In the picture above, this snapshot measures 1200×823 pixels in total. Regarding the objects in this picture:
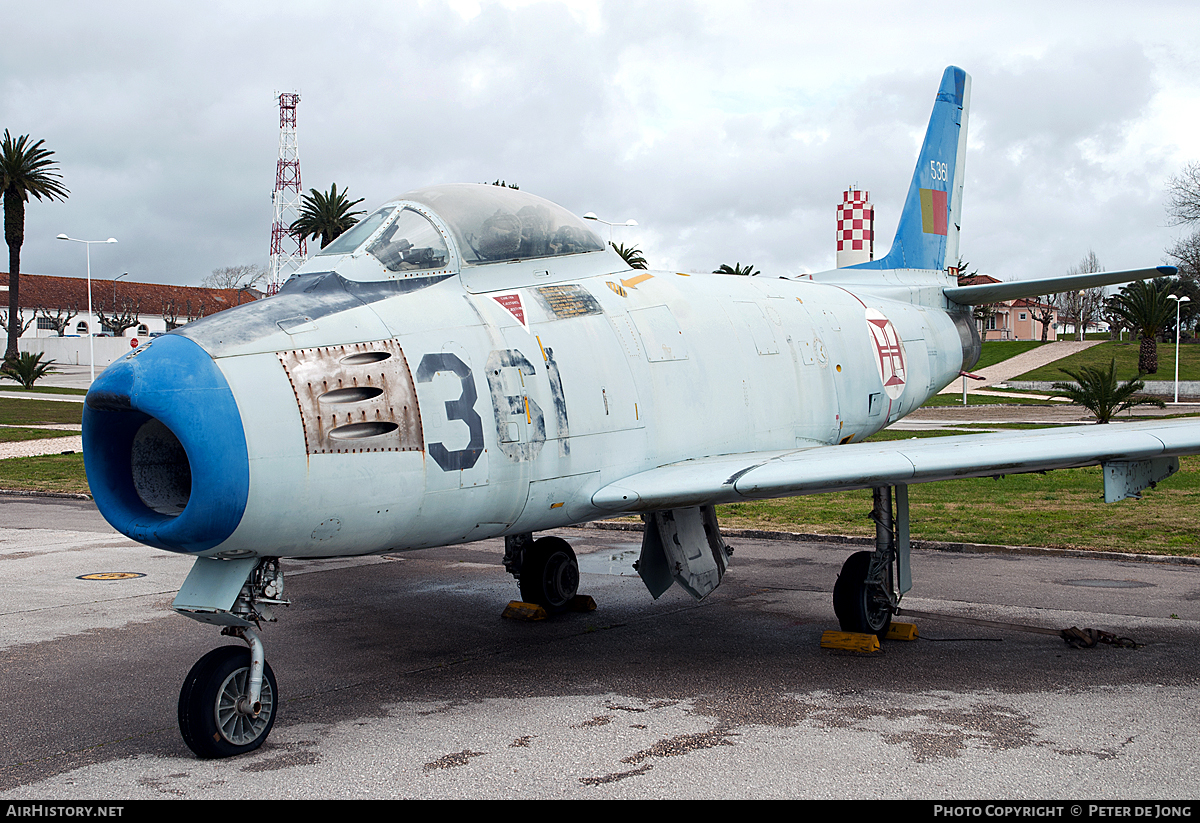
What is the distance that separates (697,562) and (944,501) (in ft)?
32.2

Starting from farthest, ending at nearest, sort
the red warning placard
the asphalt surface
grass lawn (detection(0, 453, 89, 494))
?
grass lawn (detection(0, 453, 89, 494)), the red warning placard, the asphalt surface

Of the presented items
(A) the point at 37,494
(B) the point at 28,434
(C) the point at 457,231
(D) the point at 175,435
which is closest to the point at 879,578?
(C) the point at 457,231

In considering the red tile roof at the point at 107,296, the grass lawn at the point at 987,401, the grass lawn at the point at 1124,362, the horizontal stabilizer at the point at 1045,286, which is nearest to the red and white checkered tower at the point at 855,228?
the grass lawn at the point at 987,401

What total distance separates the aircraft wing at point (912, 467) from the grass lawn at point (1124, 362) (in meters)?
50.4

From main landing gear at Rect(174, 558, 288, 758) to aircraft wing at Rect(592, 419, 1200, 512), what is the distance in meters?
2.18


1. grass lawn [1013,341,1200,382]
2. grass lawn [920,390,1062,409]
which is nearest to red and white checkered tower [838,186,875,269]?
grass lawn [920,390,1062,409]

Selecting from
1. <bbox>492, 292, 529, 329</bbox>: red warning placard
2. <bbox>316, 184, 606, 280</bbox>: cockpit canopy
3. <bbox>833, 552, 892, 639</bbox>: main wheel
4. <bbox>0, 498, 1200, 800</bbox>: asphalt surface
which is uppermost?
<bbox>316, 184, 606, 280</bbox>: cockpit canopy

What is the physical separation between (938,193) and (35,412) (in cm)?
3478

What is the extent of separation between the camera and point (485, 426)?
584 cm

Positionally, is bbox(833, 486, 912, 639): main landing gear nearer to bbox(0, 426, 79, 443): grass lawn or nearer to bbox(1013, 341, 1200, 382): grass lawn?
bbox(0, 426, 79, 443): grass lawn

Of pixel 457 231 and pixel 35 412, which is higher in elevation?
pixel 457 231

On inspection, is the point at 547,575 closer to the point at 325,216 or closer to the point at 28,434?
the point at 28,434

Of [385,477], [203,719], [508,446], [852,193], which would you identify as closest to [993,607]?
[508,446]

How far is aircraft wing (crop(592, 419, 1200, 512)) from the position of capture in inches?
250
